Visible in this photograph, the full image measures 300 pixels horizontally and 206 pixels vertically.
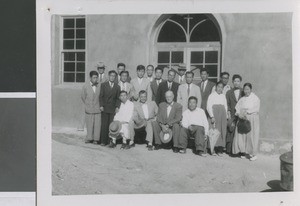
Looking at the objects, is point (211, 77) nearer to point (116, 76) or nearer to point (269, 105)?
point (269, 105)

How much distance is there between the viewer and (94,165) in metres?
1.80

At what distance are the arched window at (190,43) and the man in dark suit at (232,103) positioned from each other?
10 centimetres

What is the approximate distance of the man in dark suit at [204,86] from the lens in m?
→ 1.84

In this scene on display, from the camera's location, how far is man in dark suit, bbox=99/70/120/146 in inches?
72.4

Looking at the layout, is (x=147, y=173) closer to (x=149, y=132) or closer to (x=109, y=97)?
(x=149, y=132)

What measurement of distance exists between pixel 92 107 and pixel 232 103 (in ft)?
2.35

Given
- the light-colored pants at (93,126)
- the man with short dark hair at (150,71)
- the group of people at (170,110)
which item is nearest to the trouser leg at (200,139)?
the group of people at (170,110)

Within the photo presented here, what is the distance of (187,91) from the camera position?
1.85 m

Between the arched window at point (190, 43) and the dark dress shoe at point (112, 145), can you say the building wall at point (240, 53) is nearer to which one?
the arched window at point (190, 43)

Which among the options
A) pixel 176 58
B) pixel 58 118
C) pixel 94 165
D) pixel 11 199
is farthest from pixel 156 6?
pixel 11 199

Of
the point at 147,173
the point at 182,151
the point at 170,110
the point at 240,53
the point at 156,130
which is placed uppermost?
the point at 240,53

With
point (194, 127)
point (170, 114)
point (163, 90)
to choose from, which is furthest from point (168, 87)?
point (194, 127)

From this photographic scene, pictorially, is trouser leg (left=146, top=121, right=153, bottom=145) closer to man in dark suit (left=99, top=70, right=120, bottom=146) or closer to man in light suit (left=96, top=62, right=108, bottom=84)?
man in dark suit (left=99, top=70, right=120, bottom=146)

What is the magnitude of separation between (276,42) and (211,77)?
0.36 metres
